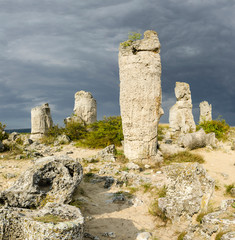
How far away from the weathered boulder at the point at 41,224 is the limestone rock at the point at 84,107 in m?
14.2

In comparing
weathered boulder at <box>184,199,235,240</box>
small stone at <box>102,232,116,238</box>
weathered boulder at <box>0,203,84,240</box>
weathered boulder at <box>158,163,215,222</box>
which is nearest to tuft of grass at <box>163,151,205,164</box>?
weathered boulder at <box>158,163,215,222</box>

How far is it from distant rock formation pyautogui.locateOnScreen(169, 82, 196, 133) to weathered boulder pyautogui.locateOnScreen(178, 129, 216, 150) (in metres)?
3.73

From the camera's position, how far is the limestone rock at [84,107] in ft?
57.4

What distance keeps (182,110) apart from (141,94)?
8.45 m

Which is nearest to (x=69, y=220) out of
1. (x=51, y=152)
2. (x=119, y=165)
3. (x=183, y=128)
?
(x=119, y=165)

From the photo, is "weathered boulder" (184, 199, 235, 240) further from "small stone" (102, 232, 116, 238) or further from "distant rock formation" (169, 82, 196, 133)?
"distant rock formation" (169, 82, 196, 133)

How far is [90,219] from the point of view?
15.5 ft

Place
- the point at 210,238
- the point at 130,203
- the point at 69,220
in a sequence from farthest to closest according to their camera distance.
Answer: the point at 130,203, the point at 210,238, the point at 69,220

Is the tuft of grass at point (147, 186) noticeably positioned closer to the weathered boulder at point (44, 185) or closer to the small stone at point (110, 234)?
the weathered boulder at point (44, 185)

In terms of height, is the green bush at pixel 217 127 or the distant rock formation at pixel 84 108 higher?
the distant rock formation at pixel 84 108

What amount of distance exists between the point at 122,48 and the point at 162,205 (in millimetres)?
6660

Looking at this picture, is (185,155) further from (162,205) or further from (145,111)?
(162,205)

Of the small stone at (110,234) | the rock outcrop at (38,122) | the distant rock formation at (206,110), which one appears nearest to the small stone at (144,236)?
the small stone at (110,234)

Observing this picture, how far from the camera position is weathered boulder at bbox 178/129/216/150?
11805mm
